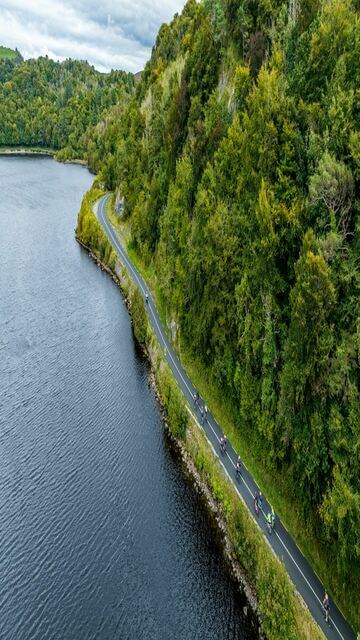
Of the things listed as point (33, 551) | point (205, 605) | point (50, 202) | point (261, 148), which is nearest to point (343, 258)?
point (261, 148)

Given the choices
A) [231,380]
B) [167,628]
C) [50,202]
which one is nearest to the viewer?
[167,628]

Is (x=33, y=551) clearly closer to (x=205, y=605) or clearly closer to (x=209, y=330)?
(x=205, y=605)

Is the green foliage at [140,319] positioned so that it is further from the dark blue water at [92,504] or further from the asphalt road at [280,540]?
the asphalt road at [280,540]

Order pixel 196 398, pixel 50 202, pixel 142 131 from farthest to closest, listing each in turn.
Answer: pixel 50 202 → pixel 142 131 → pixel 196 398

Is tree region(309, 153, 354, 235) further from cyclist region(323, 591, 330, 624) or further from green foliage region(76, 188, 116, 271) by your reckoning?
green foliage region(76, 188, 116, 271)

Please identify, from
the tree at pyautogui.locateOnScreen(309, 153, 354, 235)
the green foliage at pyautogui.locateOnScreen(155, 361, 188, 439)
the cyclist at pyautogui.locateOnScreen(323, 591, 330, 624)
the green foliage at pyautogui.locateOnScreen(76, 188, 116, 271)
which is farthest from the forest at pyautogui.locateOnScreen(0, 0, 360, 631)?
the green foliage at pyautogui.locateOnScreen(76, 188, 116, 271)

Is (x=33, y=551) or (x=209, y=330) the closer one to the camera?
(x=33, y=551)
